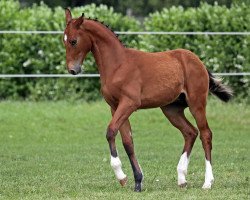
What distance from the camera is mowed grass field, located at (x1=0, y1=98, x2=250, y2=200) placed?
425 inches

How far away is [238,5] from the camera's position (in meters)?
21.7

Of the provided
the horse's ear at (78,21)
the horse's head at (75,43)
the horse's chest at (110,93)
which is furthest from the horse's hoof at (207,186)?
the horse's ear at (78,21)

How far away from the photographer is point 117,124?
10.7 meters

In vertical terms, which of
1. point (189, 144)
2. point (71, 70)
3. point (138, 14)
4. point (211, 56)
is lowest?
point (138, 14)

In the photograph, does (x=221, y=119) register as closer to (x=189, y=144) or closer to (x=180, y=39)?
(x=180, y=39)

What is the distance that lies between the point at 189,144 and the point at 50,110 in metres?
8.49

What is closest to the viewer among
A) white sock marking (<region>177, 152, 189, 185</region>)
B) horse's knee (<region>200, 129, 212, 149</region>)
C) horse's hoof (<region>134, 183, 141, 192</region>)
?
horse's hoof (<region>134, 183, 141, 192</region>)

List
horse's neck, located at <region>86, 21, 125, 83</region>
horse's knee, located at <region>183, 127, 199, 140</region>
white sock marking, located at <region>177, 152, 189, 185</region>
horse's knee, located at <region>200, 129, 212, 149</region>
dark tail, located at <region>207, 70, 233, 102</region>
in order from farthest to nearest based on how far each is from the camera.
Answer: dark tail, located at <region>207, 70, 233, 102</region> → horse's knee, located at <region>183, 127, 199, 140</region> → horse's knee, located at <region>200, 129, 212, 149</region> → white sock marking, located at <region>177, 152, 189, 185</region> → horse's neck, located at <region>86, 21, 125, 83</region>

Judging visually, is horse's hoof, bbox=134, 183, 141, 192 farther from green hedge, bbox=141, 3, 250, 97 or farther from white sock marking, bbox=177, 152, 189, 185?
green hedge, bbox=141, 3, 250, 97

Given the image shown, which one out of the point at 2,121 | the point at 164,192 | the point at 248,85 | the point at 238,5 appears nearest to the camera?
the point at 164,192

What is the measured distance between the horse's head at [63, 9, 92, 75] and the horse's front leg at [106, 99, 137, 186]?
2.20 ft

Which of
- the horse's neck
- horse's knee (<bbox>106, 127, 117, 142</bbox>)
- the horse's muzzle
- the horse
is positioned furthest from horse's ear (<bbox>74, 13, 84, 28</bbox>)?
horse's knee (<bbox>106, 127, 117, 142</bbox>)

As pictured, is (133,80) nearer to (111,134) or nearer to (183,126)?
(111,134)

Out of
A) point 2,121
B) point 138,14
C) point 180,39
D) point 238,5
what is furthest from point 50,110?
point 138,14
